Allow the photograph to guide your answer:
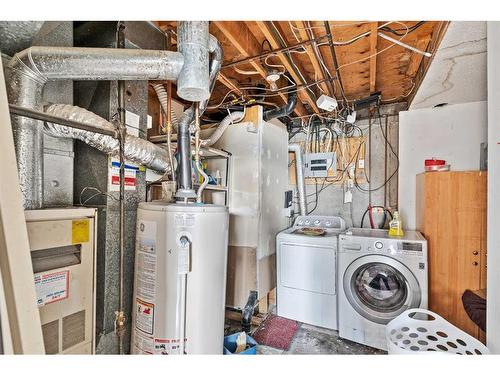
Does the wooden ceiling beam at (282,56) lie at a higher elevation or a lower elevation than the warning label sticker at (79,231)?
higher

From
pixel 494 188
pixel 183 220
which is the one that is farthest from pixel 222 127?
pixel 494 188

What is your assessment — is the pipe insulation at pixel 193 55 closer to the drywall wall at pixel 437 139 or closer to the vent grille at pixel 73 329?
the vent grille at pixel 73 329

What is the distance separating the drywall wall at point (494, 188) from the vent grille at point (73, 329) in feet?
7.16

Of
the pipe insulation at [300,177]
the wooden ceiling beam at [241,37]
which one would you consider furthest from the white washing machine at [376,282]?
the wooden ceiling beam at [241,37]

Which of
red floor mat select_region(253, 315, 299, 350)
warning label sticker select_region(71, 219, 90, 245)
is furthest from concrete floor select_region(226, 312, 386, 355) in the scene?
warning label sticker select_region(71, 219, 90, 245)

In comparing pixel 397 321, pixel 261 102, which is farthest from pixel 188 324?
pixel 261 102

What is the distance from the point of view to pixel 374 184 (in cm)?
315

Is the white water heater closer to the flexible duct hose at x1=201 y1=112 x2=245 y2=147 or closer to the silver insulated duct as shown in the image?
the silver insulated duct

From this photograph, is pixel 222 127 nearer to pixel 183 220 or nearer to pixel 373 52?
pixel 183 220

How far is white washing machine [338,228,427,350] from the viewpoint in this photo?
76.4 inches

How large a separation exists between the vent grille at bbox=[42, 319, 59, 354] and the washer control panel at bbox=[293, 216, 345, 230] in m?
2.49

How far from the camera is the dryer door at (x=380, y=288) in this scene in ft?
6.42

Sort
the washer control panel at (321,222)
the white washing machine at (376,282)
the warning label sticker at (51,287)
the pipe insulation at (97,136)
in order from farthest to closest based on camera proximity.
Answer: the washer control panel at (321,222) < the white washing machine at (376,282) < the pipe insulation at (97,136) < the warning label sticker at (51,287)
